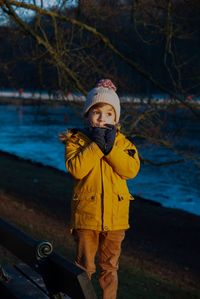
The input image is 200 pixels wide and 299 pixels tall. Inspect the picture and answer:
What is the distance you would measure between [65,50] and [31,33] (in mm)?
594

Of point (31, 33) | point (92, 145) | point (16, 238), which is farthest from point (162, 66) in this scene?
point (16, 238)

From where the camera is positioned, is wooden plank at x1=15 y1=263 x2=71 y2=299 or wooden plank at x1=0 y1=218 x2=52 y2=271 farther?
wooden plank at x1=15 y1=263 x2=71 y2=299

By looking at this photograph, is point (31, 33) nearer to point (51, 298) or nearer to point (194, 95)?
point (194, 95)

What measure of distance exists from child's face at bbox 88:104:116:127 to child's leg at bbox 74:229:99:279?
0.64 metres

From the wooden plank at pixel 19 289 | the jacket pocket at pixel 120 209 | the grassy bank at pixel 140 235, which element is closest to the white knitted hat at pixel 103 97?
the jacket pocket at pixel 120 209

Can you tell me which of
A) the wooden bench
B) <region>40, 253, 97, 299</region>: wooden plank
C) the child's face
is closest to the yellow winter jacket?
the child's face

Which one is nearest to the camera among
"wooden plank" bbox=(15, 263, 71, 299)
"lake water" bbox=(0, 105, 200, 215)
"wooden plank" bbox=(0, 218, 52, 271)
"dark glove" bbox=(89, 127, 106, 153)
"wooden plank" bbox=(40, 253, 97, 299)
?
"wooden plank" bbox=(40, 253, 97, 299)

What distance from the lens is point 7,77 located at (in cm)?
889

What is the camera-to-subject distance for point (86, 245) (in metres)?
3.41

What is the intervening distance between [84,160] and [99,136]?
165 millimetres

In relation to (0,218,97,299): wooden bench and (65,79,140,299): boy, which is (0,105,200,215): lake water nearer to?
(65,79,140,299): boy

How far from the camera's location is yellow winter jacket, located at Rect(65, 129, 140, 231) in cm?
329

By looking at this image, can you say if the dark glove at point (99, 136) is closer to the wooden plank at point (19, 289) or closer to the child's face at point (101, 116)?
the child's face at point (101, 116)

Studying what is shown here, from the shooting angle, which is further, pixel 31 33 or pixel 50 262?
pixel 31 33
